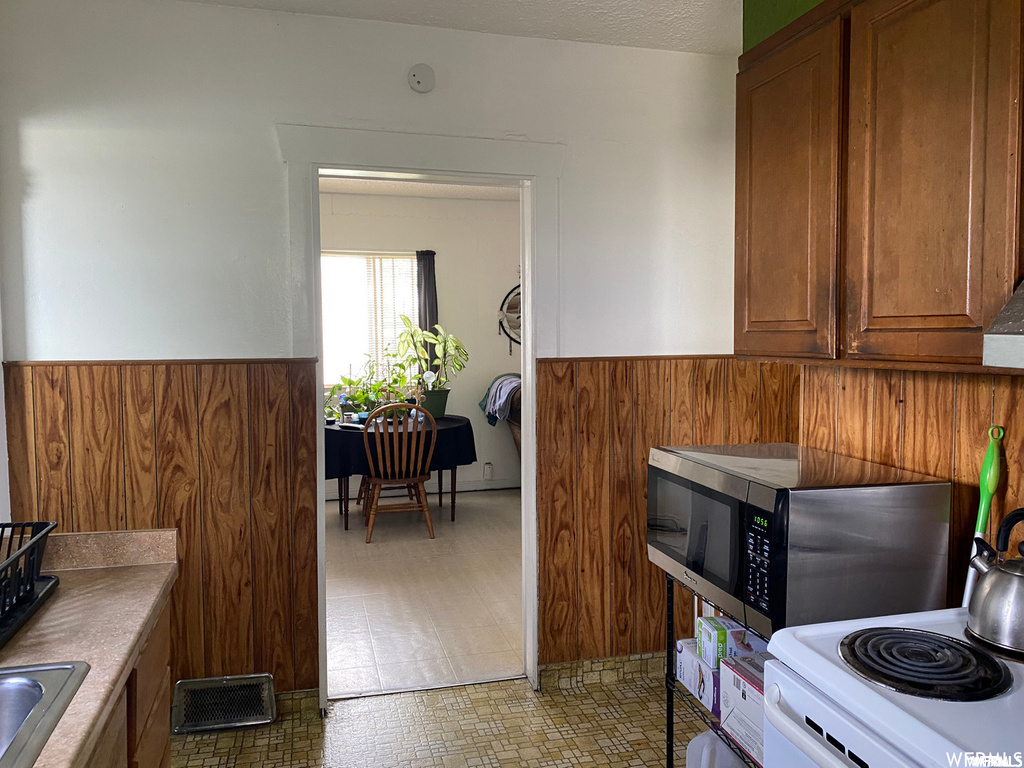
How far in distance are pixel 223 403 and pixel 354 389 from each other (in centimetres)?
315

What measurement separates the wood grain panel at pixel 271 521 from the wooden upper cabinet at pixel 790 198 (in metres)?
1.55

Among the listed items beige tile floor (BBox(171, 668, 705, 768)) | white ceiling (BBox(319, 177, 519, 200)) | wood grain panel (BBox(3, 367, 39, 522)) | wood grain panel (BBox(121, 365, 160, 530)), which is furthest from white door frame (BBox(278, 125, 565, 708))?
white ceiling (BBox(319, 177, 519, 200))

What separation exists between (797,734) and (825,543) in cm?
48

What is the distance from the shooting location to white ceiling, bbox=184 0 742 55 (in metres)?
2.49

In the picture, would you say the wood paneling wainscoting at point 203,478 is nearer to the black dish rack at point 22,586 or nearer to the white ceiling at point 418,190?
the black dish rack at point 22,586

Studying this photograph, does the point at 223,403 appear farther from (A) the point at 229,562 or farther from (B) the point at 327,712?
(B) the point at 327,712

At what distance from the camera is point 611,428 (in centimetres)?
293

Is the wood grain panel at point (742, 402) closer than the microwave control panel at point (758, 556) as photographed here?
No

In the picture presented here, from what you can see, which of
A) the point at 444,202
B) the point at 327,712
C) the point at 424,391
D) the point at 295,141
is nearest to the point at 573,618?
the point at 327,712

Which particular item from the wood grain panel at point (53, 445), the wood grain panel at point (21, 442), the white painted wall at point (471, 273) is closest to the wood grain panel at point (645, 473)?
the wood grain panel at point (53, 445)

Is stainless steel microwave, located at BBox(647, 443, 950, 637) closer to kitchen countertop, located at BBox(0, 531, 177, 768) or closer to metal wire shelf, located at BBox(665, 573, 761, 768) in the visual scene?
metal wire shelf, located at BBox(665, 573, 761, 768)

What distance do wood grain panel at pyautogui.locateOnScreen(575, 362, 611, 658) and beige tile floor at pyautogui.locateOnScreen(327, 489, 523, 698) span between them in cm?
36

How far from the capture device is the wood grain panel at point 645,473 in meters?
2.96

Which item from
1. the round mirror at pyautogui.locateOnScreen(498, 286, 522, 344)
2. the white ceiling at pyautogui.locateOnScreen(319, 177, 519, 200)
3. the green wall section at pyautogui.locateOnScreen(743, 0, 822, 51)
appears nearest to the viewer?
the green wall section at pyautogui.locateOnScreen(743, 0, 822, 51)
